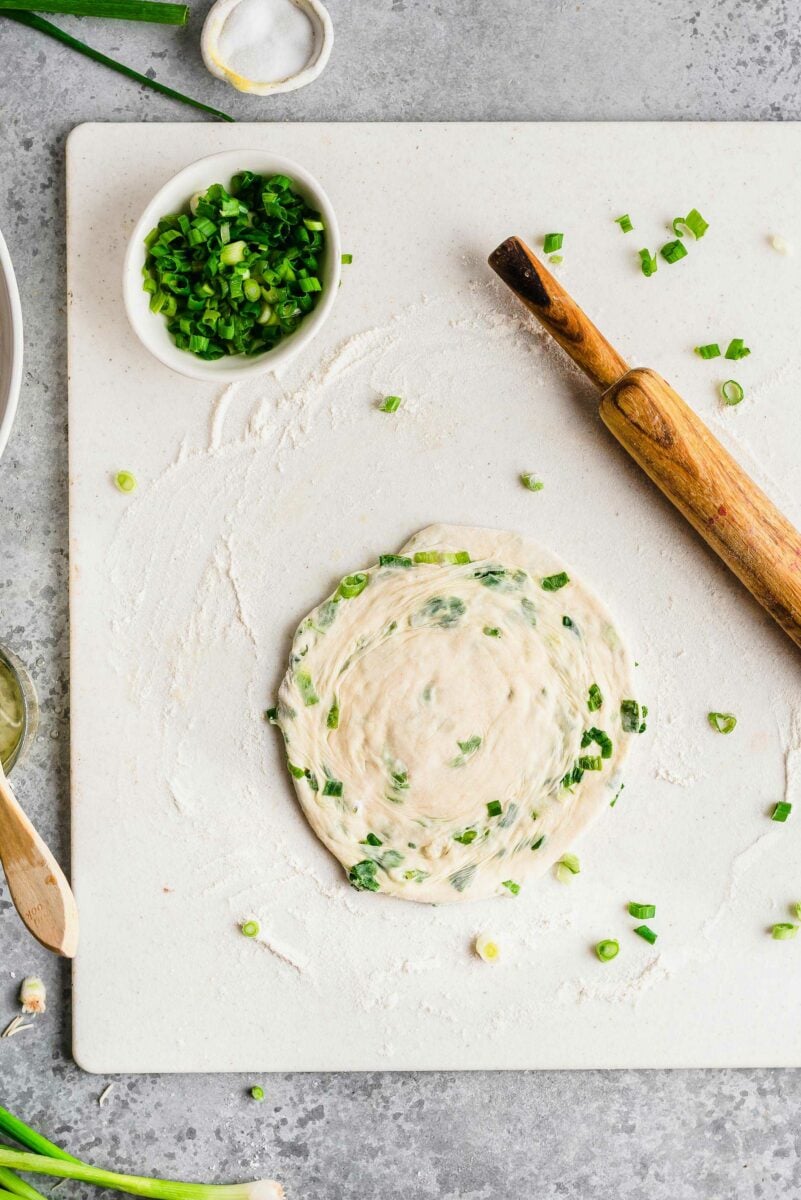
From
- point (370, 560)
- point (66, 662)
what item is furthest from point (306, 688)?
point (66, 662)

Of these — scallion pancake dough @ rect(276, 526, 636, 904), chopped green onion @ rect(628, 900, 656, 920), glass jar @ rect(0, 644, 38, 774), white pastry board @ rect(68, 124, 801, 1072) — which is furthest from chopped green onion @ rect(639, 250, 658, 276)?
glass jar @ rect(0, 644, 38, 774)

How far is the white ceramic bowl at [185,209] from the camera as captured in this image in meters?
1.30

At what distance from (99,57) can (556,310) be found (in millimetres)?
728

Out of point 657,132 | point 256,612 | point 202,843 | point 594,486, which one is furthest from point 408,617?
point 657,132

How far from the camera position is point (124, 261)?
1340mm

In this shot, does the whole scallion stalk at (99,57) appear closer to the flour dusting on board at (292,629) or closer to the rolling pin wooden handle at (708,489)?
the flour dusting on board at (292,629)

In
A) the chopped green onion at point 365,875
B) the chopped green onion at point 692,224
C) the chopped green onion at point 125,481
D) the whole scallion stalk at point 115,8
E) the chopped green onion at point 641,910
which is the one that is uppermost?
the chopped green onion at point 692,224

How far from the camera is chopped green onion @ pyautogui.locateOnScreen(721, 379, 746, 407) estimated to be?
1394 millimetres

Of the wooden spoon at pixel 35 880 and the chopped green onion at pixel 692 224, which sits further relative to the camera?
the chopped green onion at pixel 692 224

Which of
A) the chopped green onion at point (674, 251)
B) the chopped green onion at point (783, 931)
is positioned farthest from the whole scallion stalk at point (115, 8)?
the chopped green onion at point (783, 931)

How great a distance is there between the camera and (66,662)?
4.71 ft

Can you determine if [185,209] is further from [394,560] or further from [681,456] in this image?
[681,456]

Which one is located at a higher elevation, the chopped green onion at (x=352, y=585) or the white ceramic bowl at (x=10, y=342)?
the white ceramic bowl at (x=10, y=342)

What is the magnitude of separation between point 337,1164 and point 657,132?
151 cm
